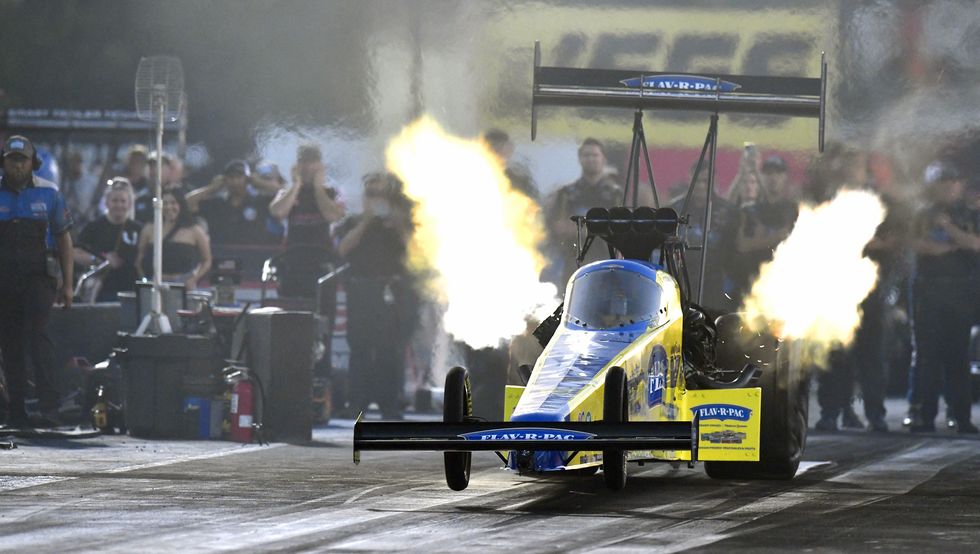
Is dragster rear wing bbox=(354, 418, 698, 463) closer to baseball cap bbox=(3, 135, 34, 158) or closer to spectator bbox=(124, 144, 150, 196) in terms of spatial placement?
baseball cap bbox=(3, 135, 34, 158)

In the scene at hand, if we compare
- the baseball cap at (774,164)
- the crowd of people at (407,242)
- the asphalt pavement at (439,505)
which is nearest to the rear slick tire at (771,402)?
the asphalt pavement at (439,505)

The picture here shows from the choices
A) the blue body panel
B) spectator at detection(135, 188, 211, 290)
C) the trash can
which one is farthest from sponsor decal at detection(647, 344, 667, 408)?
spectator at detection(135, 188, 211, 290)

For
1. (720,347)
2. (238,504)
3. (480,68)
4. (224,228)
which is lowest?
(238,504)

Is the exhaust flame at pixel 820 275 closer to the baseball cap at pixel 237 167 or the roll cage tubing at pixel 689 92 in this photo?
the roll cage tubing at pixel 689 92

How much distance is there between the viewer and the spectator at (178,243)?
22.6 metres

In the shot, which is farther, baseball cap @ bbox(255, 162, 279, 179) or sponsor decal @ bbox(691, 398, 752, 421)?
baseball cap @ bbox(255, 162, 279, 179)

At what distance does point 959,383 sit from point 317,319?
309 inches

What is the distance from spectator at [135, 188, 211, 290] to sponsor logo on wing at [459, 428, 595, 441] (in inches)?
470

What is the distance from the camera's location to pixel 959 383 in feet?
69.4

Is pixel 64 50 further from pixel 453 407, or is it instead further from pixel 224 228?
pixel 453 407

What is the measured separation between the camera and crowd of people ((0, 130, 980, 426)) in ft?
68.7

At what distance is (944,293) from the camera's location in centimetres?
2112

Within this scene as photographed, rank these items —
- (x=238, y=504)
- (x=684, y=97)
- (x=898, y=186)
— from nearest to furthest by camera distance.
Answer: (x=238, y=504) < (x=684, y=97) < (x=898, y=186)

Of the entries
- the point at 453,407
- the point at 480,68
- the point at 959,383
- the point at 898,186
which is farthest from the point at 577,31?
the point at 453,407
